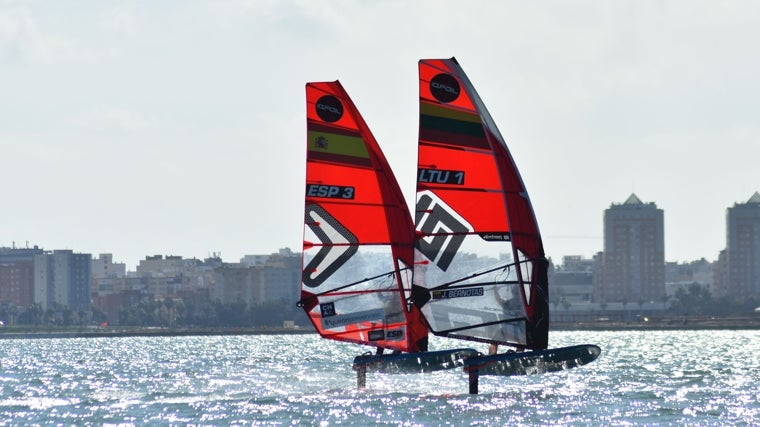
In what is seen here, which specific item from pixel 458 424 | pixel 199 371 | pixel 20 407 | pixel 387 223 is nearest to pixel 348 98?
pixel 387 223

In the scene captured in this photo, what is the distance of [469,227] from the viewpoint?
153 feet

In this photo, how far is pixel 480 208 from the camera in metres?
46.4

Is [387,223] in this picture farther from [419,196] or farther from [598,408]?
[598,408]

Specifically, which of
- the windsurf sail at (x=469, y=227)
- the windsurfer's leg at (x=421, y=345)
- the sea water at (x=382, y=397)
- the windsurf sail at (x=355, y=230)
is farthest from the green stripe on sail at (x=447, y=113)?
the sea water at (x=382, y=397)

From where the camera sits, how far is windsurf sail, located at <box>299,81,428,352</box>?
50188mm

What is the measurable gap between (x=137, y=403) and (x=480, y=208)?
567 inches

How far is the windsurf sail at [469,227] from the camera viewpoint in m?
46.2

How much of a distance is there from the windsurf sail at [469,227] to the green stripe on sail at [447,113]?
0.03m

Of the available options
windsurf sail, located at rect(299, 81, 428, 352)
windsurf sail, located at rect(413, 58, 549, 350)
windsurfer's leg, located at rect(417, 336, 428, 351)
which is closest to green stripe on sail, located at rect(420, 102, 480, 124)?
windsurf sail, located at rect(413, 58, 549, 350)

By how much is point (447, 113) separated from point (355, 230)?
5768 mm

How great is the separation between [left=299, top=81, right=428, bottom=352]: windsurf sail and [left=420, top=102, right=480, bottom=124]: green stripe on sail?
4136mm

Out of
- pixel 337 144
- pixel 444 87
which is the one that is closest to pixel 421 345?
pixel 337 144

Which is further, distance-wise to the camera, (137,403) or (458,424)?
(137,403)

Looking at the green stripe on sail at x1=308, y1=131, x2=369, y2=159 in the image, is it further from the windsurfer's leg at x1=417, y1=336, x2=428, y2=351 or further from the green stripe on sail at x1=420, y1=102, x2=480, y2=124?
the windsurfer's leg at x1=417, y1=336, x2=428, y2=351
